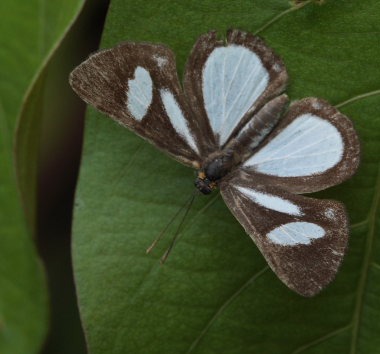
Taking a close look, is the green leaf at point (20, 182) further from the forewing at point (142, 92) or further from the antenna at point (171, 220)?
the antenna at point (171, 220)

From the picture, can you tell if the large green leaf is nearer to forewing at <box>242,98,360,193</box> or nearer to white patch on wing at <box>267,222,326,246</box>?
forewing at <box>242,98,360,193</box>

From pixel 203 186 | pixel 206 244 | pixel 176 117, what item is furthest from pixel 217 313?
pixel 176 117

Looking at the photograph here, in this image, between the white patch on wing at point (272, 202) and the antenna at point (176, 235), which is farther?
the antenna at point (176, 235)

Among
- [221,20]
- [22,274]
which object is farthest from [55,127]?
[221,20]

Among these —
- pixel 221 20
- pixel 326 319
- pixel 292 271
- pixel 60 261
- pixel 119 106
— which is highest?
pixel 221 20

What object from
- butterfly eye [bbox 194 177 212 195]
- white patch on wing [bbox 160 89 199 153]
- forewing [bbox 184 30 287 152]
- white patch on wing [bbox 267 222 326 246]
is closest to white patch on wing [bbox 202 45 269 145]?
forewing [bbox 184 30 287 152]

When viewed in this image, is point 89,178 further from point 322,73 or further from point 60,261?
point 60,261

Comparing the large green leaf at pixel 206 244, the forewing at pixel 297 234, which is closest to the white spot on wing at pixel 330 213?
the forewing at pixel 297 234

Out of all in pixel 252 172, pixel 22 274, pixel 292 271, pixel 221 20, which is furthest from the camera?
pixel 22 274
